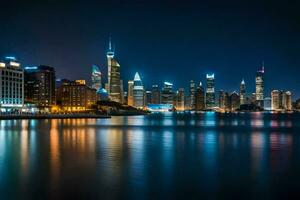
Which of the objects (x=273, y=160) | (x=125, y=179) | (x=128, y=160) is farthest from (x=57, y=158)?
(x=273, y=160)

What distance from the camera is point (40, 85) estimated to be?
7402 inches

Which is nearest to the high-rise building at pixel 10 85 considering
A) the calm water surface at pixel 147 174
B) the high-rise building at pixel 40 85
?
the high-rise building at pixel 40 85

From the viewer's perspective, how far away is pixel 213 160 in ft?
88.0

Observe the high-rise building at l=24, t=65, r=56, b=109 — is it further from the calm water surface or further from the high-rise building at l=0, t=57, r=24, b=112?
the calm water surface

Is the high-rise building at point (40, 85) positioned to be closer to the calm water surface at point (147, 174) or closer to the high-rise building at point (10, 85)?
the high-rise building at point (10, 85)

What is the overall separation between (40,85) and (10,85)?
51541 millimetres

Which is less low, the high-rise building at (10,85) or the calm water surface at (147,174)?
the high-rise building at (10,85)

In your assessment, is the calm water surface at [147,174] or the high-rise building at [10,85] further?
the high-rise building at [10,85]

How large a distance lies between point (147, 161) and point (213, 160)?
172 inches

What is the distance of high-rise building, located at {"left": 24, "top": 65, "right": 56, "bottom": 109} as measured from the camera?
18525 cm

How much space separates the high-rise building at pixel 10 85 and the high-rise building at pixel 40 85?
38.6 meters

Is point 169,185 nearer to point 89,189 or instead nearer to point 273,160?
point 89,189

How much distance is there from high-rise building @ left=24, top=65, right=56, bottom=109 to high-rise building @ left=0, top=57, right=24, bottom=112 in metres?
38.6

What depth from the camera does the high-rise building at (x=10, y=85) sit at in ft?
436
